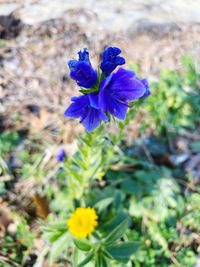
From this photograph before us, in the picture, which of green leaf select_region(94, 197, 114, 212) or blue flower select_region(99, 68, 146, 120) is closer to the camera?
blue flower select_region(99, 68, 146, 120)

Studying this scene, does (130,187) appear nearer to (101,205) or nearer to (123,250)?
(101,205)

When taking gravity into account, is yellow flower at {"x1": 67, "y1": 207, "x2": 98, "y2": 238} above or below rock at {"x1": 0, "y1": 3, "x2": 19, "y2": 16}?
below

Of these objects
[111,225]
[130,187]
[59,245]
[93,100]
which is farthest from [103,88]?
[130,187]

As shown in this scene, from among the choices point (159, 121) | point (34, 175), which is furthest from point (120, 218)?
point (159, 121)

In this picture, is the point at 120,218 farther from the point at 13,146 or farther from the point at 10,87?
the point at 10,87

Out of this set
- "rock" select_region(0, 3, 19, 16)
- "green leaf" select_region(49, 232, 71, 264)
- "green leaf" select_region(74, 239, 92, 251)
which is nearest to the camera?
"green leaf" select_region(74, 239, 92, 251)

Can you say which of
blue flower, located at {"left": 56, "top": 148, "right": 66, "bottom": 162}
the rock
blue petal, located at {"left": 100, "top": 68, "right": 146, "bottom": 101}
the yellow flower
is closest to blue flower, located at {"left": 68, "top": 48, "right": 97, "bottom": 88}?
blue petal, located at {"left": 100, "top": 68, "right": 146, "bottom": 101}

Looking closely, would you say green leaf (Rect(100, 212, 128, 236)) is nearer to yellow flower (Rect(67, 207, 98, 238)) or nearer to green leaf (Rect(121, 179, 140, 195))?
yellow flower (Rect(67, 207, 98, 238))
